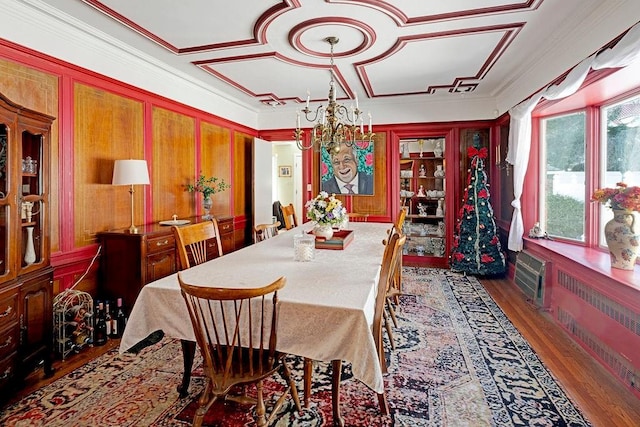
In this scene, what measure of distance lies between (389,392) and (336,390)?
578 millimetres

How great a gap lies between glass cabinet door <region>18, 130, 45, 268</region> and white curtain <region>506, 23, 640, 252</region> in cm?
376

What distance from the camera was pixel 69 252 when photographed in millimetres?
2889

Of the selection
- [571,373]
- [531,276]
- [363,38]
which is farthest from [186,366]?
[531,276]

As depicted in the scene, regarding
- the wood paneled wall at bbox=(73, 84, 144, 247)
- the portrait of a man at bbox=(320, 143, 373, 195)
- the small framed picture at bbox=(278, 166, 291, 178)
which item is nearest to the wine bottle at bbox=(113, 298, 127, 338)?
the wood paneled wall at bbox=(73, 84, 144, 247)

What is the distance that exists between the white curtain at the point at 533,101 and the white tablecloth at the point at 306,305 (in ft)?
6.39

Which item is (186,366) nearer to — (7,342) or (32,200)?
(7,342)

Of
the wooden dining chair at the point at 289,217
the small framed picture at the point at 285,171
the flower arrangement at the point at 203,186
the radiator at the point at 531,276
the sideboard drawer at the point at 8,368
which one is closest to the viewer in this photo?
the sideboard drawer at the point at 8,368

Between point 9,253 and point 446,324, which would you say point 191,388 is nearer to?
point 9,253

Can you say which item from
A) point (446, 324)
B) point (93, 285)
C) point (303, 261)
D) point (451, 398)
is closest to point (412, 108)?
point (446, 324)

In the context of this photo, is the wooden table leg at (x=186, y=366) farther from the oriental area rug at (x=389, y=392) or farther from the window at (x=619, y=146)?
the window at (x=619, y=146)

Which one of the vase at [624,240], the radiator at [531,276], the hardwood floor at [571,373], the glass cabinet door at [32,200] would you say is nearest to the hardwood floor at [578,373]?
the hardwood floor at [571,373]

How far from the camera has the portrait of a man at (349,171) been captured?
5.70m

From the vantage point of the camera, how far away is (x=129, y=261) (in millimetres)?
3043

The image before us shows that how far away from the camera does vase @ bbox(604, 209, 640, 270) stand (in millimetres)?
2510
